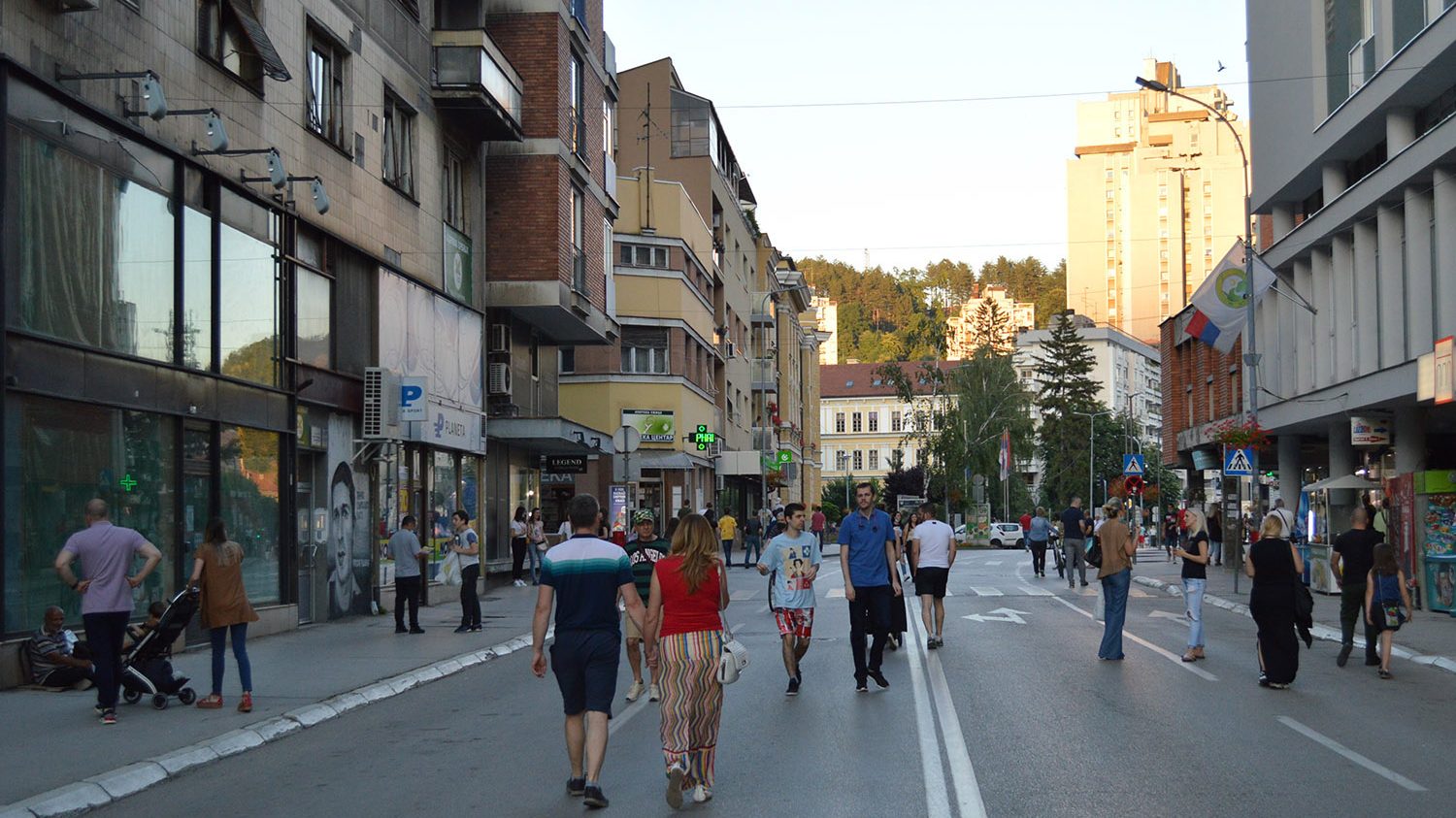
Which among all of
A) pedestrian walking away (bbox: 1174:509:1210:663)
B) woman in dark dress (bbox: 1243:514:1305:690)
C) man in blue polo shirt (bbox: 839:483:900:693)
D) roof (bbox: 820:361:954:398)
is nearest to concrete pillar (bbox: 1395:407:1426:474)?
pedestrian walking away (bbox: 1174:509:1210:663)

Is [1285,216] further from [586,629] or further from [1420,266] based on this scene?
[586,629]

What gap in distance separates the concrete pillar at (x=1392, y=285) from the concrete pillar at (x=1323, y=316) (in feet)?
14.5

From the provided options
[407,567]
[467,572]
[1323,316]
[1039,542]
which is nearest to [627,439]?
[467,572]

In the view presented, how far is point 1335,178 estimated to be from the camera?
109 feet

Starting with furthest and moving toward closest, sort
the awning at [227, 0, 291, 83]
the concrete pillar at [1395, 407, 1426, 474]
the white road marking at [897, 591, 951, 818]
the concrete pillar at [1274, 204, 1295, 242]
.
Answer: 1. the concrete pillar at [1274, 204, 1295, 242]
2. the concrete pillar at [1395, 407, 1426, 474]
3. the awning at [227, 0, 291, 83]
4. the white road marking at [897, 591, 951, 818]

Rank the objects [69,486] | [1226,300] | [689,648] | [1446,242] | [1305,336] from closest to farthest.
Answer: [689,648] → [69,486] → [1446,242] → [1226,300] → [1305,336]

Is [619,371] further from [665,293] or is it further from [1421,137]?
[1421,137]

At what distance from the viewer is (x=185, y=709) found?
42.2 feet

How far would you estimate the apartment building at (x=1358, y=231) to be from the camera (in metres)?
26.1

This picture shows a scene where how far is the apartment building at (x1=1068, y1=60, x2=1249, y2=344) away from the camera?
460ft

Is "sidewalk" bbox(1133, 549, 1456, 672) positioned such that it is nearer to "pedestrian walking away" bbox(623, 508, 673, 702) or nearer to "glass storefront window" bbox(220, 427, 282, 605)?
"pedestrian walking away" bbox(623, 508, 673, 702)

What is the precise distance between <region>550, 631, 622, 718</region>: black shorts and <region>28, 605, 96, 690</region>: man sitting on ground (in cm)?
746

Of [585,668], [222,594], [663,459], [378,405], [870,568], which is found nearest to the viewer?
[585,668]

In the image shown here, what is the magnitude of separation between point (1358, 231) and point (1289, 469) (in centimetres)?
1107
